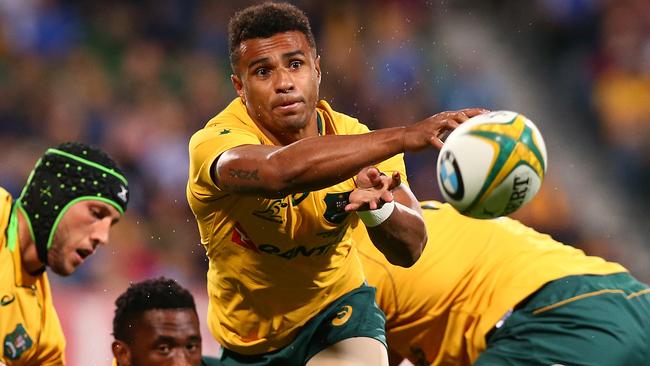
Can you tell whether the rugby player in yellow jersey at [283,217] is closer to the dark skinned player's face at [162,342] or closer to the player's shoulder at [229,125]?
the player's shoulder at [229,125]

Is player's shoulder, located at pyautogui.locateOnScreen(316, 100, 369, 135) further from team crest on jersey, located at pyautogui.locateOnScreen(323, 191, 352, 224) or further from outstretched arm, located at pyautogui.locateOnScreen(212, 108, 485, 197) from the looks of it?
outstretched arm, located at pyautogui.locateOnScreen(212, 108, 485, 197)

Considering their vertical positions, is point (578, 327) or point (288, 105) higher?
point (288, 105)

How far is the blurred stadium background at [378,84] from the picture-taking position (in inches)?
342

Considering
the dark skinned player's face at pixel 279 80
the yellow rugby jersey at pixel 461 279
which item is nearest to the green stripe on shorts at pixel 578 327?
the yellow rugby jersey at pixel 461 279

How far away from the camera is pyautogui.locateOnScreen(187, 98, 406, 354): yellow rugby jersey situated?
4.10m

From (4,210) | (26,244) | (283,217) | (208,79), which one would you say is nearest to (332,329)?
(283,217)

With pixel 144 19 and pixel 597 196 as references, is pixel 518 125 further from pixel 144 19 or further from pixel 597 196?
pixel 144 19

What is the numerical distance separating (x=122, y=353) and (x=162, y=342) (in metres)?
0.22

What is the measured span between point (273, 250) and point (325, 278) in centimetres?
34

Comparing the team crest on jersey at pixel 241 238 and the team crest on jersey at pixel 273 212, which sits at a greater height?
the team crest on jersey at pixel 273 212

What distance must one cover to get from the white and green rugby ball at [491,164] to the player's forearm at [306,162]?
0.73ft

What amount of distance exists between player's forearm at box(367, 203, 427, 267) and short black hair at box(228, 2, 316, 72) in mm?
821

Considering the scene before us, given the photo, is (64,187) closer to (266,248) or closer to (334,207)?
(266,248)

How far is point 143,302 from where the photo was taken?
190 inches
